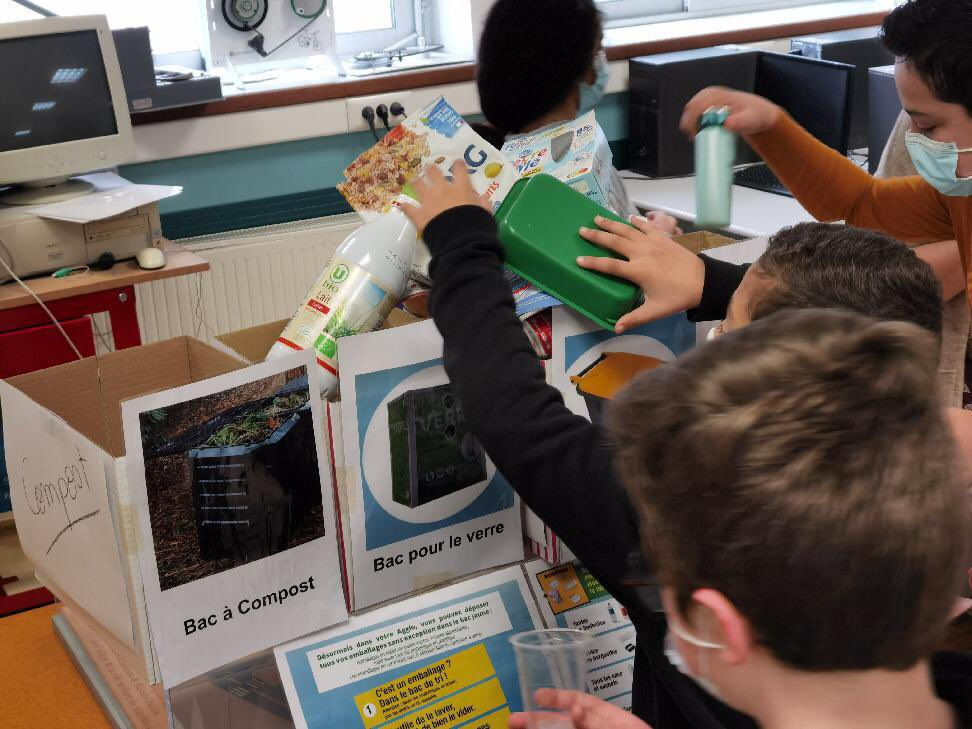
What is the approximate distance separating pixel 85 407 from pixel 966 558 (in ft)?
3.38

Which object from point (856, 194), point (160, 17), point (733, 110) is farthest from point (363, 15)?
point (733, 110)

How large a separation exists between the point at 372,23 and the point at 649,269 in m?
2.97

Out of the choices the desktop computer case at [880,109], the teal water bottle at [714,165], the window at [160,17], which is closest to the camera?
the teal water bottle at [714,165]

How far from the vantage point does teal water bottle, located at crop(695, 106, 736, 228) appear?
1497 mm

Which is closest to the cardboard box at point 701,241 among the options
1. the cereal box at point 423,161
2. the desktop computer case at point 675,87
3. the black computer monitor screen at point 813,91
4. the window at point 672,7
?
the cereal box at point 423,161

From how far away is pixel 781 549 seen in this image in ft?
1.99

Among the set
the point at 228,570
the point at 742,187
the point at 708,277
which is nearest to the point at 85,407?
the point at 228,570

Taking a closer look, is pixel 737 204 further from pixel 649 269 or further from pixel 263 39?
pixel 649 269

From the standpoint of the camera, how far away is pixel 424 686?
1.25m

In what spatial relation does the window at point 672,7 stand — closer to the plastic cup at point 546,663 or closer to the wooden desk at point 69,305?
the wooden desk at point 69,305

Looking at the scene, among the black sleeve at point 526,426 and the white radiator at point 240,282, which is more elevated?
the black sleeve at point 526,426

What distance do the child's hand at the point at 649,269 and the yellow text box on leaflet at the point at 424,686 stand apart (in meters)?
0.43

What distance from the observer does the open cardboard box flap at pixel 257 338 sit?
1.38 m

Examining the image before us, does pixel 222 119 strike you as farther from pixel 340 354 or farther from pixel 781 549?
pixel 781 549
